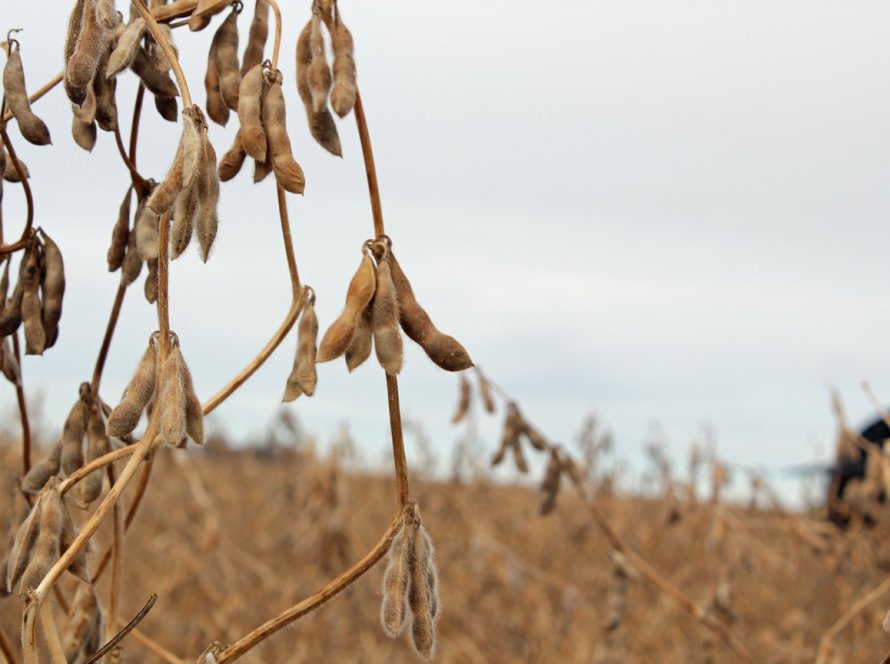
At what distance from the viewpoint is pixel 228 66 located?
4.17 feet

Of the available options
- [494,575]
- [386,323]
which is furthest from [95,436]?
[494,575]

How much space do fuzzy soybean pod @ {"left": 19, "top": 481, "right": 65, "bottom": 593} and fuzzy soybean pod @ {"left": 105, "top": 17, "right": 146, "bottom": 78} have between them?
449mm

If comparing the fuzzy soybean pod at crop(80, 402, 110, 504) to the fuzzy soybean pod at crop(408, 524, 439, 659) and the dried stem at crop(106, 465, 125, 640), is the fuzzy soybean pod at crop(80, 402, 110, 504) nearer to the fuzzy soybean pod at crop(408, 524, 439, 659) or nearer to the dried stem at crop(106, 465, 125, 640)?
the dried stem at crop(106, 465, 125, 640)

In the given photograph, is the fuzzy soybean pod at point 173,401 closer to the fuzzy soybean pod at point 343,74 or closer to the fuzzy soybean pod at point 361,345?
the fuzzy soybean pod at point 361,345

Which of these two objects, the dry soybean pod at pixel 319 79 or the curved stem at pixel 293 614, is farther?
the dry soybean pod at pixel 319 79

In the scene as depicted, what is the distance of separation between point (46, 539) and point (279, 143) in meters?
0.46

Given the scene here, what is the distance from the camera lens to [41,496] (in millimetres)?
1123

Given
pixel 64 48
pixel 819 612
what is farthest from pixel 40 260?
pixel 819 612

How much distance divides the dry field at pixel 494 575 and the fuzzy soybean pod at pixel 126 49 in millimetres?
995

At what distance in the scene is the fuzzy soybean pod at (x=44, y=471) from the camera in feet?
4.38

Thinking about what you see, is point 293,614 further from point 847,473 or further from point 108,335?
point 847,473

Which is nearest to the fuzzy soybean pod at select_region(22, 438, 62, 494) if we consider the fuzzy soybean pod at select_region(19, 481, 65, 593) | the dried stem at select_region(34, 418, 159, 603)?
the fuzzy soybean pod at select_region(19, 481, 65, 593)

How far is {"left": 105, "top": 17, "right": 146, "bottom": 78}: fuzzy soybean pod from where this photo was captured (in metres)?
1.18

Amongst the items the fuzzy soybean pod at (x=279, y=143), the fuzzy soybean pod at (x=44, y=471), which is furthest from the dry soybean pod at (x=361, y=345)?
the fuzzy soybean pod at (x=44, y=471)
